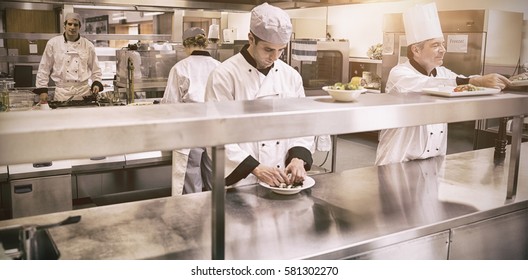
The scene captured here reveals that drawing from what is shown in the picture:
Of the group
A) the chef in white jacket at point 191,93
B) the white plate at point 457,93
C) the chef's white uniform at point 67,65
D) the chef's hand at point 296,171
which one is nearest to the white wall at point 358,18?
the chef in white jacket at point 191,93

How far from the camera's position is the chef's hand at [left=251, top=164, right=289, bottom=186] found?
1927mm

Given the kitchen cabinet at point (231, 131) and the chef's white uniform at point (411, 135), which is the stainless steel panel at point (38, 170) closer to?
the kitchen cabinet at point (231, 131)

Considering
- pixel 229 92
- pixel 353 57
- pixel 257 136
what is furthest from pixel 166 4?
pixel 353 57

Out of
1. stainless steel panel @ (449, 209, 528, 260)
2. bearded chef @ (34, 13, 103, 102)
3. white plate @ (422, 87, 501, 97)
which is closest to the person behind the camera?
stainless steel panel @ (449, 209, 528, 260)

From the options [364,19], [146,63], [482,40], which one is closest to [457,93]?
[146,63]

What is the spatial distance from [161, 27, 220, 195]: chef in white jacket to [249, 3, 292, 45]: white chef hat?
156 centimetres

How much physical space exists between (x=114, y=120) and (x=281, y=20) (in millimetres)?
1154

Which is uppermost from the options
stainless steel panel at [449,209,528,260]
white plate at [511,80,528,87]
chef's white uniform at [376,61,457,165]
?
white plate at [511,80,528,87]

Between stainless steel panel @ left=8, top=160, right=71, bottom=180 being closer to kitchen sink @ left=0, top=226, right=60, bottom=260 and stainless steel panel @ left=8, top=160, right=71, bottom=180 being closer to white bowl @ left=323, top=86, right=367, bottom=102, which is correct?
kitchen sink @ left=0, top=226, right=60, bottom=260

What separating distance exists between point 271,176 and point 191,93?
2.00 m

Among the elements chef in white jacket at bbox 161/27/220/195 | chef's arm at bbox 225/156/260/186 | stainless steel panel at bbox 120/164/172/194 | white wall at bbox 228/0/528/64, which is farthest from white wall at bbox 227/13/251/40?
chef's arm at bbox 225/156/260/186

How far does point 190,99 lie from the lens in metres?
3.79

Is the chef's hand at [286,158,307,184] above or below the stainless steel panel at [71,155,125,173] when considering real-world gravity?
above

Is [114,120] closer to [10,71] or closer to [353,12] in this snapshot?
[10,71]
